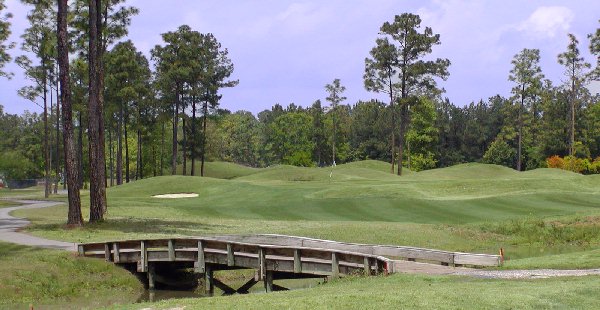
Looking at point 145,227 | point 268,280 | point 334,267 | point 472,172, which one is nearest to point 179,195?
point 145,227

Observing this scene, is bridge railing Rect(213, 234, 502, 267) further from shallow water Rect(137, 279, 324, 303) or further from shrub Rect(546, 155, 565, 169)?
shrub Rect(546, 155, 565, 169)

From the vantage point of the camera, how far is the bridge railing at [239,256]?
2184 cm

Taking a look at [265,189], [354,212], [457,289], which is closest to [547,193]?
[354,212]

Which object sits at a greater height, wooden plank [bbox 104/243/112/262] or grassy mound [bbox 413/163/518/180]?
grassy mound [bbox 413/163/518/180]

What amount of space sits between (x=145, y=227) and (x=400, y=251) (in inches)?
765

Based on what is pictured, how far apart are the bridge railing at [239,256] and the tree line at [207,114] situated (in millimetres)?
10664

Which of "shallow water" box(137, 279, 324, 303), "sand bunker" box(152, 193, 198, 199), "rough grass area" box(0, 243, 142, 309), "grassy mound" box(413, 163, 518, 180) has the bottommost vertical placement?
"shallow water" box(137, 279, 324, 303)

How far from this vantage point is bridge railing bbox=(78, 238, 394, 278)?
21844 mm

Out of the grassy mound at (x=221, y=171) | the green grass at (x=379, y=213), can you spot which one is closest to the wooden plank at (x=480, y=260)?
the green grass at (x=379, y=213)

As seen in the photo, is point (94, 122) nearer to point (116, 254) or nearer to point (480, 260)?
point (116, 254)

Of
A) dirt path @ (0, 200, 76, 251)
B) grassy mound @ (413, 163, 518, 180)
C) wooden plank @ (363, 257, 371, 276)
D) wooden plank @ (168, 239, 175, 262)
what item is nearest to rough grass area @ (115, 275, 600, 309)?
wooden plank @ (363, 257, 371, 276)

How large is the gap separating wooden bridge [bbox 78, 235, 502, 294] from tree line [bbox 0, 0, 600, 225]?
10.8 m

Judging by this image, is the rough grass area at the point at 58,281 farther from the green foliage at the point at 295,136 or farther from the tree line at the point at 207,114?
the green foliage at the point at 295,136

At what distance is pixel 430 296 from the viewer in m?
15.2
